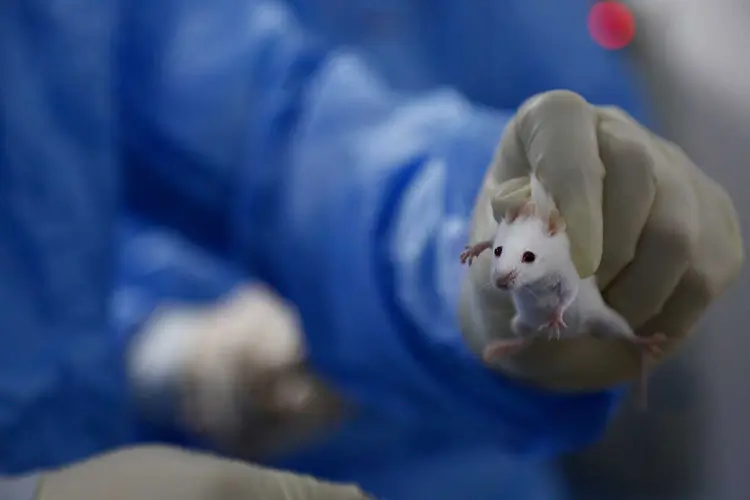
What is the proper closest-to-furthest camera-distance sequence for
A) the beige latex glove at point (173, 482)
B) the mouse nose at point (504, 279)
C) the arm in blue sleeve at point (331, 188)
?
the mouse nose at point (504, 279) → the beige latex glove at point (173, 482) → the arm in blue sleeve at point (331, 188)

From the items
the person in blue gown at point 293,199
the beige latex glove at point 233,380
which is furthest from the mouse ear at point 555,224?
the beige latex glove at point 233,380

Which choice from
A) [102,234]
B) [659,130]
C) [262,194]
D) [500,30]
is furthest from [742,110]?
[102,234]

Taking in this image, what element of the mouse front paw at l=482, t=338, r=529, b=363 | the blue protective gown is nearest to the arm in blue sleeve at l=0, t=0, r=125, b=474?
the blue protective gown

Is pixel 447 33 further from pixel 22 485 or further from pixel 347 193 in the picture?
pixel 22 485

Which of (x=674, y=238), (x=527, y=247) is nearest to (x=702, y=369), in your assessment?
(x=674, y=238)

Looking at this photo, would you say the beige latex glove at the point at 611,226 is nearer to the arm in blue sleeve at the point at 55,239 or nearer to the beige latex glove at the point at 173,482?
the beige latex glove at the point at 173,482

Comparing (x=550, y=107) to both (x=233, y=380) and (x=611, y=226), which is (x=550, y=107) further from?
(x=233, y=380)

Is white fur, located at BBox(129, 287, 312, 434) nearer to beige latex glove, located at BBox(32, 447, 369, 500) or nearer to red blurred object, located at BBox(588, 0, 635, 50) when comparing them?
beige latex glove, located at BBox(32, 447, 369, 500)
